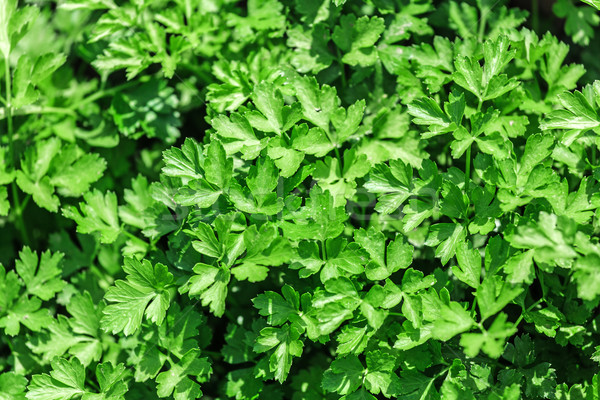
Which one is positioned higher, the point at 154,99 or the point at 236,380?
the point at 154,99

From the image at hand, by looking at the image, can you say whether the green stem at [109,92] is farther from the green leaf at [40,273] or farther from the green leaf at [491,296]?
the green leaf at [491,296]

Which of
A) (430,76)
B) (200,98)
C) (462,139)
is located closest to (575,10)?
(430,76)

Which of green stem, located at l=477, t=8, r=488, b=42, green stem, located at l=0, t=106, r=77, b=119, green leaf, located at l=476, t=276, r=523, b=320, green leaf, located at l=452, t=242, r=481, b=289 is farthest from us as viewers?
green stem, located at l=0, t=106, r=77, b=119

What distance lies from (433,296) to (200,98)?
3.89 ft

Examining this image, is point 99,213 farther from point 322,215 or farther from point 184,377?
point 322,215

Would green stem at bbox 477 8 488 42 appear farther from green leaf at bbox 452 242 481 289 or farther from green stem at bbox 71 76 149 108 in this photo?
green stem at bbox 71 76 149 108

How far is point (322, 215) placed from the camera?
1.48m

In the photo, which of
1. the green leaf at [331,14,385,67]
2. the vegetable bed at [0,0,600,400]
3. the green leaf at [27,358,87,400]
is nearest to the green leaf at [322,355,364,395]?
the vegetable bed at [0,0,600,400]

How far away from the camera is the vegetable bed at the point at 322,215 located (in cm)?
145

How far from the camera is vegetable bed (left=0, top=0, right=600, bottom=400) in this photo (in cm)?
145

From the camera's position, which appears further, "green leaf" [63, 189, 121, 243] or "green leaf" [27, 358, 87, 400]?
"green leaf" [63, 189, 121, 243]

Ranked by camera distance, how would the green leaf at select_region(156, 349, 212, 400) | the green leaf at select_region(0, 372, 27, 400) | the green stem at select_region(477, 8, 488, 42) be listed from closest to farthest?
the green leaf at select_region(156, 349, 212, 400), the green leaf at select_region(0, 372, 27, 400), the green stem at select_region(477, 8, 488, 42)

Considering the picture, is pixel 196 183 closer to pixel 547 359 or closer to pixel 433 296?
pixel 433 296

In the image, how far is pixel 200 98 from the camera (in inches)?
82.7
